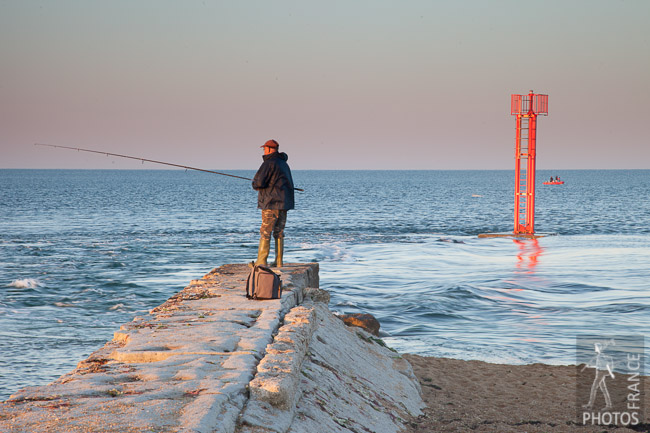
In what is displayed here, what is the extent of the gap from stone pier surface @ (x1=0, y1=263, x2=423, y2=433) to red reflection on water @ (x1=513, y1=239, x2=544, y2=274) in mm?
16385

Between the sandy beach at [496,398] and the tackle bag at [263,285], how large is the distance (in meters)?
2.47

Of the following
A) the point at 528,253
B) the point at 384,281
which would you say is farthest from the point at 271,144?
the point at 528,253

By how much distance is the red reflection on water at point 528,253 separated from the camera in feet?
80.8

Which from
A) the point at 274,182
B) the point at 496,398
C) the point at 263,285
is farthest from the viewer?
the point at 274,182

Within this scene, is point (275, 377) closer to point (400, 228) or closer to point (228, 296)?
point (228, 296)

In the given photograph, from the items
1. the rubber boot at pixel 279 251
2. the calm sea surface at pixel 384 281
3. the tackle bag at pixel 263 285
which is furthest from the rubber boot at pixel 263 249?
the calm sea surface at pixel 384 281

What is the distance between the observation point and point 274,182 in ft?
31.6

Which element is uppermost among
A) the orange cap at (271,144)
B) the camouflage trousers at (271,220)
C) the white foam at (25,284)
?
the orange cap at (271,144)

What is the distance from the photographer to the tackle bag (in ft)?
27.9

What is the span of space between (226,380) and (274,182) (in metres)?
4.87

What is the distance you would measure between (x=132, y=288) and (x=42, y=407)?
15631 millimetres

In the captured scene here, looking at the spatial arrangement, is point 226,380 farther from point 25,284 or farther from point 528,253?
point 528,253

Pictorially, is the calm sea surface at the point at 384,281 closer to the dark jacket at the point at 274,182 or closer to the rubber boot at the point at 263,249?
the rubber boot at the point at 263,249

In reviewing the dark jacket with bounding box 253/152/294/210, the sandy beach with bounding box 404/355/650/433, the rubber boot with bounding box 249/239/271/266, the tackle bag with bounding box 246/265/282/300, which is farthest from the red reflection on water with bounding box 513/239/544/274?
the tackle bag with bounding box 246/265/282/300
